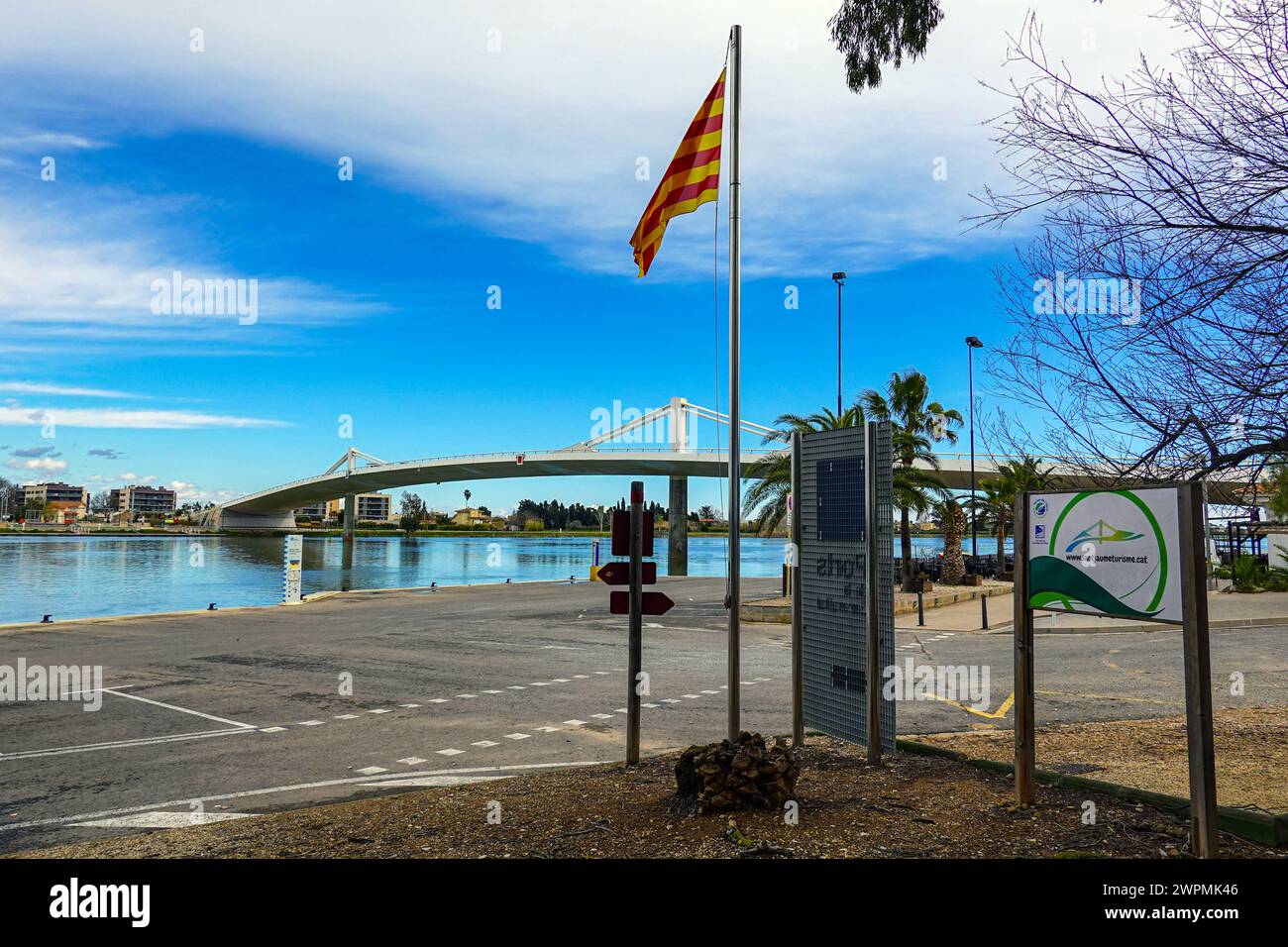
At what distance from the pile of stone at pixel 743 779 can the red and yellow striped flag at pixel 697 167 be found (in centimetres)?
496

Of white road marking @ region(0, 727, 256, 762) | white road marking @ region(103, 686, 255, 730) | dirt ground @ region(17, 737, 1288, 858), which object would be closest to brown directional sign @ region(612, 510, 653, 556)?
dirt ground @ region(17, 737, 1288, 858)

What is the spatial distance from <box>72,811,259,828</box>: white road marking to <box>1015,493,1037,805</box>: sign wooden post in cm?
553

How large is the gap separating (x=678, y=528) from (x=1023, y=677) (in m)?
68.2

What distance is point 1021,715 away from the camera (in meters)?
5.55

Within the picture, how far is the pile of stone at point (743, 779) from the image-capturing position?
5496 mm

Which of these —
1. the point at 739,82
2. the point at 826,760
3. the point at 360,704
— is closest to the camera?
the point at 826,760

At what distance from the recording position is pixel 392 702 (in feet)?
38.7

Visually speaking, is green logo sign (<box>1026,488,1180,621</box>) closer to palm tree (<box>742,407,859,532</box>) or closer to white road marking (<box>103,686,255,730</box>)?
white road marking (<box>103,686,255,730</box>)

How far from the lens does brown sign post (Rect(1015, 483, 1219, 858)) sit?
4699mm

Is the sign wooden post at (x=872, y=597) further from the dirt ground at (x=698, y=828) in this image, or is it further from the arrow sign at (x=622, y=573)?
the arrow sign at (x=622, y=573)

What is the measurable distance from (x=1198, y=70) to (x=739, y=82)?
3.70 meters

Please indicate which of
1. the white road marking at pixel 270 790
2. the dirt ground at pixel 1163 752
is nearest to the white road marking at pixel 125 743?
the white road marking at pixel 270 790
